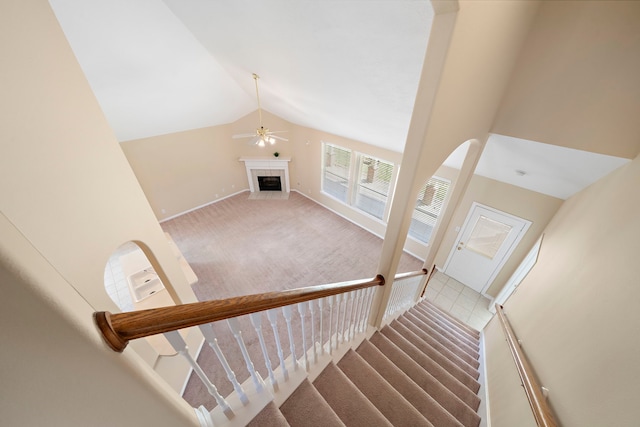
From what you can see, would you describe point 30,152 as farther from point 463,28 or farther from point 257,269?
point 257,269

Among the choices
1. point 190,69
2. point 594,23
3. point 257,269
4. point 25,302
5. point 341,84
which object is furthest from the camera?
point 257,269

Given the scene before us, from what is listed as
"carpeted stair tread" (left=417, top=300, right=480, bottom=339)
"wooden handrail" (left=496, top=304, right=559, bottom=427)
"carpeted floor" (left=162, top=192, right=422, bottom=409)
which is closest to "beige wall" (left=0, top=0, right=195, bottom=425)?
"carpeted floor" (left=162, top=192, right=422, bottom=409)

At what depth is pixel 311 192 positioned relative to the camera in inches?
286

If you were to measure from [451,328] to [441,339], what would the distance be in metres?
0.59

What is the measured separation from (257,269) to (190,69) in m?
3.74

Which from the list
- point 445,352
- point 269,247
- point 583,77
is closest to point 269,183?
point 269,247

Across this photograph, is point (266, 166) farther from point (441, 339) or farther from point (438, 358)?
point (438, 358)

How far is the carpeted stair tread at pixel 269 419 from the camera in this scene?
117cm

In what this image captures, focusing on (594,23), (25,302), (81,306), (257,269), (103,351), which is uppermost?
(594,23)

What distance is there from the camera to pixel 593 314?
1.44m

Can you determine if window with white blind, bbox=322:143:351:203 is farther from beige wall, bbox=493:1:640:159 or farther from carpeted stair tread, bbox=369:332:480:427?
carpeted stair tread, bbox=369:332:480:427

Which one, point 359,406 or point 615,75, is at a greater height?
point 615,75

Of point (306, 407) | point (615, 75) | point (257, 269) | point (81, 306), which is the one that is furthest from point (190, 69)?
point (615, 75)

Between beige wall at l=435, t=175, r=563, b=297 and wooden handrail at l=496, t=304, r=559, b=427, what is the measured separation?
1902 mm
